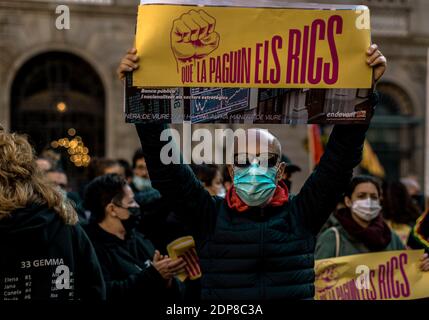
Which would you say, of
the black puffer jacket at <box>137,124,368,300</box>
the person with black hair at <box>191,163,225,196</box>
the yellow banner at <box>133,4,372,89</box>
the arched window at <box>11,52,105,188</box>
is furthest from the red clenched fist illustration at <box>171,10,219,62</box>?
the arched window at <box>11,52,105,188</box>

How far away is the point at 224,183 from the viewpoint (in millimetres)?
6309

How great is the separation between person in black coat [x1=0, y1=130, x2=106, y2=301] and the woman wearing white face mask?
7.22ft

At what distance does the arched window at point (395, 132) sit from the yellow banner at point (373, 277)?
576 inches

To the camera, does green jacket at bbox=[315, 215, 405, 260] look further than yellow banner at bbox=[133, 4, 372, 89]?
Yes

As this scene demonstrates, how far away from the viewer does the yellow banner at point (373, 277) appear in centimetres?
469

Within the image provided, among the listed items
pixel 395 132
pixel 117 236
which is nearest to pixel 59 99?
pixel 395 132

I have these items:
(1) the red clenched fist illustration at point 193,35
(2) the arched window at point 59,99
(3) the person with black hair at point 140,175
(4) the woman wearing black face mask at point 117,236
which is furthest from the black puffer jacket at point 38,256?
(2) the arched window at point 59,99

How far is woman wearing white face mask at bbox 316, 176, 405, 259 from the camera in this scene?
200 inches

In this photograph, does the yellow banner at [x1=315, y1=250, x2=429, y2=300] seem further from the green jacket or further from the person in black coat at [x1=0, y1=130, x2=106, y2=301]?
the person in black coat at [x1=0, y1=130, x2=106, y2=301]

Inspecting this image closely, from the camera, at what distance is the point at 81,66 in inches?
669

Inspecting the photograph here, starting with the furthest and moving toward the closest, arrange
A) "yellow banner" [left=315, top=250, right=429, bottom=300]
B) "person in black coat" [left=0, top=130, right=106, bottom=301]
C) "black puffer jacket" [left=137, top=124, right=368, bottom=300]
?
"yellow banner" [left=315, top=250, right=429, bottom=300] → "black puffer jacket" [left=137, top=124, right=368, bottom=300] → "person in black coat" [left=0, top=130, right=106, bottom=301]

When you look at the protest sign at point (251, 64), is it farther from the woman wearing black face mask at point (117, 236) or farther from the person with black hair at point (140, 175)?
the person with black hair at point (140, 175)

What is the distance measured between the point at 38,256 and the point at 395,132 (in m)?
17.1
